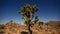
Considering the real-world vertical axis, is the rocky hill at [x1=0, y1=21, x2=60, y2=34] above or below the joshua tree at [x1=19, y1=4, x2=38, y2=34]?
below

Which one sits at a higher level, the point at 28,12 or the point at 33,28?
the point at 28,12

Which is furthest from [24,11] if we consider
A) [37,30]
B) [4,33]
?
[4,33]

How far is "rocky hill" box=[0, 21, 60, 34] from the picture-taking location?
25097mm

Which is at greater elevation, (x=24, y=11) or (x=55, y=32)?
(x=24, y=11)

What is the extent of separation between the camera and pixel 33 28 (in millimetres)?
27312

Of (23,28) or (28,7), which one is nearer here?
(28,7)

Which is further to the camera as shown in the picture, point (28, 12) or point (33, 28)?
point (33, 28)

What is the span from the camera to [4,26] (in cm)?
3084

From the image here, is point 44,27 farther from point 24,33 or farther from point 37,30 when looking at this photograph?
point 24,33

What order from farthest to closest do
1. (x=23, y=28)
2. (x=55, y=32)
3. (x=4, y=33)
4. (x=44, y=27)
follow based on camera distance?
1. (x=4, y=33)
2. (x=23, y=28)
3. (x=44, y=27)
4. (x=55, y=32)

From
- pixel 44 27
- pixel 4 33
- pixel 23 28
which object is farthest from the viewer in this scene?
pixel 4 33

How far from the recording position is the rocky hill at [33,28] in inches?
988

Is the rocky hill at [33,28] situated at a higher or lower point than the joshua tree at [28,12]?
lower

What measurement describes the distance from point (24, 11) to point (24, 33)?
7.69 m
